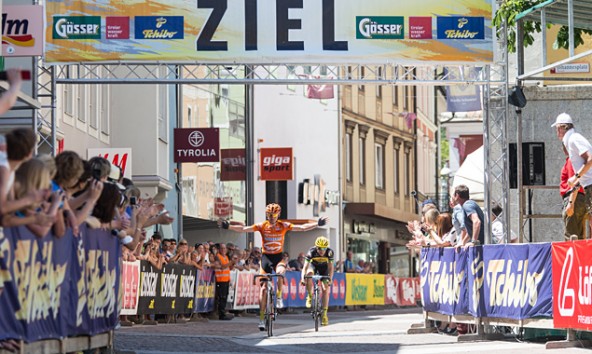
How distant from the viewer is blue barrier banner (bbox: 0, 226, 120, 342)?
9898 millimetres

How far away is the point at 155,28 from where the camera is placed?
23.1 m

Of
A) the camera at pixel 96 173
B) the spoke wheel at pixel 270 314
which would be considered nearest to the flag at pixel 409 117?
the spoke wheel at pixel 270 314

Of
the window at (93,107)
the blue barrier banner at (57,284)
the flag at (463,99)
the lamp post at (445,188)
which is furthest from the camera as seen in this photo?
the lamp post at (445,188)

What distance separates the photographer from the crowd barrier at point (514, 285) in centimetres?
1523

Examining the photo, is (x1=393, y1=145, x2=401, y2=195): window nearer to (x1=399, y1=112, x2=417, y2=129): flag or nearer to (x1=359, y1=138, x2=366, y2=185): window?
(x1=399, y1=112, x2=417, y2=129): flag

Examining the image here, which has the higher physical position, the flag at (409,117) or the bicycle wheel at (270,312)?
the flag at (409,117)

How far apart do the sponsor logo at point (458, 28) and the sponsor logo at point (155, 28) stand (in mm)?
4177

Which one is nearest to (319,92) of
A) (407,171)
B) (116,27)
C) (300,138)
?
(300,138)

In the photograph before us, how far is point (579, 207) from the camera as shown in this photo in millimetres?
17156

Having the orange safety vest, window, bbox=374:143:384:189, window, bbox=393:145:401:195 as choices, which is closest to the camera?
the orange safety vest

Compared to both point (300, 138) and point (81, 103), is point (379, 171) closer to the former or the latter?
point (300, 138)

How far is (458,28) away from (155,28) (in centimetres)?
485

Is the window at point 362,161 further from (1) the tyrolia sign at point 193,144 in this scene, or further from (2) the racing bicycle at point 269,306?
(2) the racing bicycle at point 269,306

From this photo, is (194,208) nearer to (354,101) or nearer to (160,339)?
(354,101)
